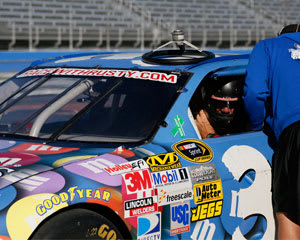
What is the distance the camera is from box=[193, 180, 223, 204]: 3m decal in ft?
10.5

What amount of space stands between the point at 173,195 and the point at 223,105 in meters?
1.15

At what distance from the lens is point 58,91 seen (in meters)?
3.79

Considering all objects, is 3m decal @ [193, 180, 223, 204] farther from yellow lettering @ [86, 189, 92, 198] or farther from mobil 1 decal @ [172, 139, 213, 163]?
yellow lettering @ [86, 189, 92, 198]

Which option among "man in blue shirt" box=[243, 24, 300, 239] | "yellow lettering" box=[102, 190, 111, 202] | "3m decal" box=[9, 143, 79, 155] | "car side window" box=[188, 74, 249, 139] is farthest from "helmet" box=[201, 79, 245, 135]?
"yellow lettering" box=[102, 190, 111, 202]

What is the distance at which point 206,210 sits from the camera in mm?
3227

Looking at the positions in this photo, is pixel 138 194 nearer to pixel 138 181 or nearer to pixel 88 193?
pixel 138 181

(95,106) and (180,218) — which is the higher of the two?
(95,106)

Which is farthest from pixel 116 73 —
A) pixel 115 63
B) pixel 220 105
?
pixel 220 105

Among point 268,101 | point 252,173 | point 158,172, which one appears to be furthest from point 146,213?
point 268,101

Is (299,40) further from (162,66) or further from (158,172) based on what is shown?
(158,172)

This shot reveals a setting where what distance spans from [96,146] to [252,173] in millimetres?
959

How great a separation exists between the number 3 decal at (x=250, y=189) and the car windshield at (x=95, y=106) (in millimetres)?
499

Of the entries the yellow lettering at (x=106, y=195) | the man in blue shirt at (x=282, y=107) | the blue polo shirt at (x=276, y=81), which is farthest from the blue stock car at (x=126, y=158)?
the blue polo shirt at (x=276, y=81)

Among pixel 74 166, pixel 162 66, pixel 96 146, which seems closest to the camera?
pixel 74 166
